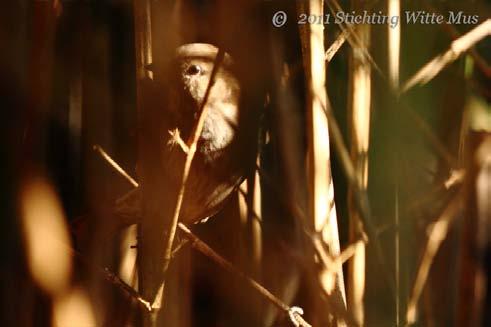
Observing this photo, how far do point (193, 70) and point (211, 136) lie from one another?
10 centimetres

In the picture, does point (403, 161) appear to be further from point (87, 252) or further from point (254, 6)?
point (87, 252)

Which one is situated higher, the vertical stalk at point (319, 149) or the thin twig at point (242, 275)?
the vertical stalk at point (319, 149)

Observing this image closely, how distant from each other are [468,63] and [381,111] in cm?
14

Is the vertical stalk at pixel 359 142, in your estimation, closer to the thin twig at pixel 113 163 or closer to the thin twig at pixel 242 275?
the thin twig at pixel 242 275

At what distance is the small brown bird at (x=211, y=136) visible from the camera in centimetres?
92

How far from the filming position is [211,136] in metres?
0.96

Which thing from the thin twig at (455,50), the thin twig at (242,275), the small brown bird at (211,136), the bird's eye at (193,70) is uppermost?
the thin twig at (455,50)

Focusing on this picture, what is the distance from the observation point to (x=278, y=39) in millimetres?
A: 885

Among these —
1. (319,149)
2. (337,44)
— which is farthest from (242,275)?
(337,44)

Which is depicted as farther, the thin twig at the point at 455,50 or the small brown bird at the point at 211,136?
the small brown bird at the point at 211,136

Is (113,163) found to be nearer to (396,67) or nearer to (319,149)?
(319,149)

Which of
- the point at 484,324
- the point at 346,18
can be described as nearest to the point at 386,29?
the point at 346,18

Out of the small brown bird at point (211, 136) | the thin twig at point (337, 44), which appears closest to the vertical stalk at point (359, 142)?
the thin twig at point (337, 44)

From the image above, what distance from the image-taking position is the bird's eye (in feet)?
3.06
